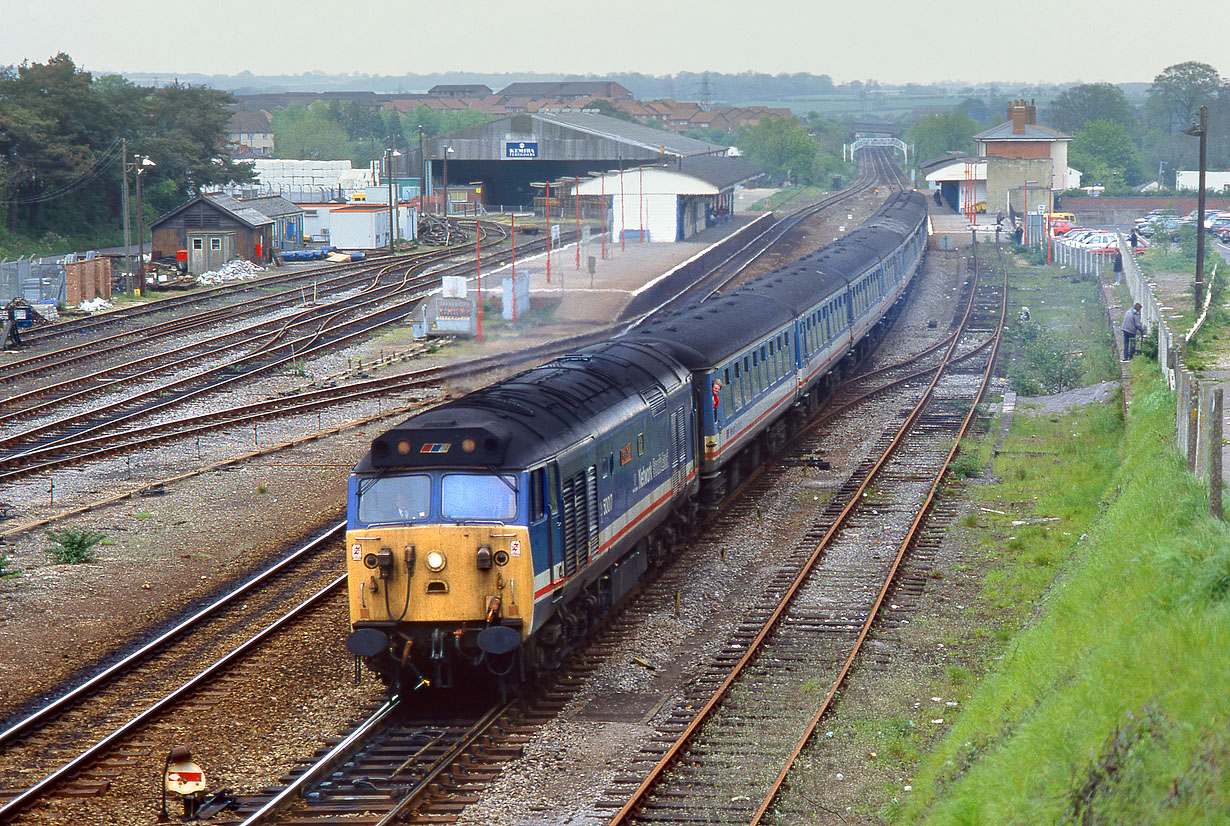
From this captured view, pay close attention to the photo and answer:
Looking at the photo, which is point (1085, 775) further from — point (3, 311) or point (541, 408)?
point (3, 311)

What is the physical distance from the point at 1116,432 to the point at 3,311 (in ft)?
116

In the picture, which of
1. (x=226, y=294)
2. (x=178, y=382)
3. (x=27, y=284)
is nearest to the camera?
(x=178, y=382)

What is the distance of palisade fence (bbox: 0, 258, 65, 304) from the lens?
49969 millimetres

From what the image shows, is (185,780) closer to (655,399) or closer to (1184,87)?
(655,399)

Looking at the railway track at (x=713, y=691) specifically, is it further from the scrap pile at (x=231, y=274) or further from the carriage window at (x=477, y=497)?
the scrap pile at (x=231, y=274)

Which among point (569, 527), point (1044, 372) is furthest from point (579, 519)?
point (1044, 372)

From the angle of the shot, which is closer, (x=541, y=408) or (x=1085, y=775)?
(x=1085, y=775)

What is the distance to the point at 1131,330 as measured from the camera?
33969mm

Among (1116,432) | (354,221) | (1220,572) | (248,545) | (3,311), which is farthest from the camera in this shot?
(354,221)

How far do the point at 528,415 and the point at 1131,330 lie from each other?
23.4 m

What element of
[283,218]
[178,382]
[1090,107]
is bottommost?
[178,382]

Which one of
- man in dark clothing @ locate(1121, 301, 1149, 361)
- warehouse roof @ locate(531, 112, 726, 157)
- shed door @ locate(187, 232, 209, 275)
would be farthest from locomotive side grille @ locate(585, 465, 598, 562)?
warehouse roof @ locate(531, 112, 726, 157)

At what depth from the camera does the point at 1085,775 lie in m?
8.65

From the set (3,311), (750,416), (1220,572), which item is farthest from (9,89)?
(1220,572)
